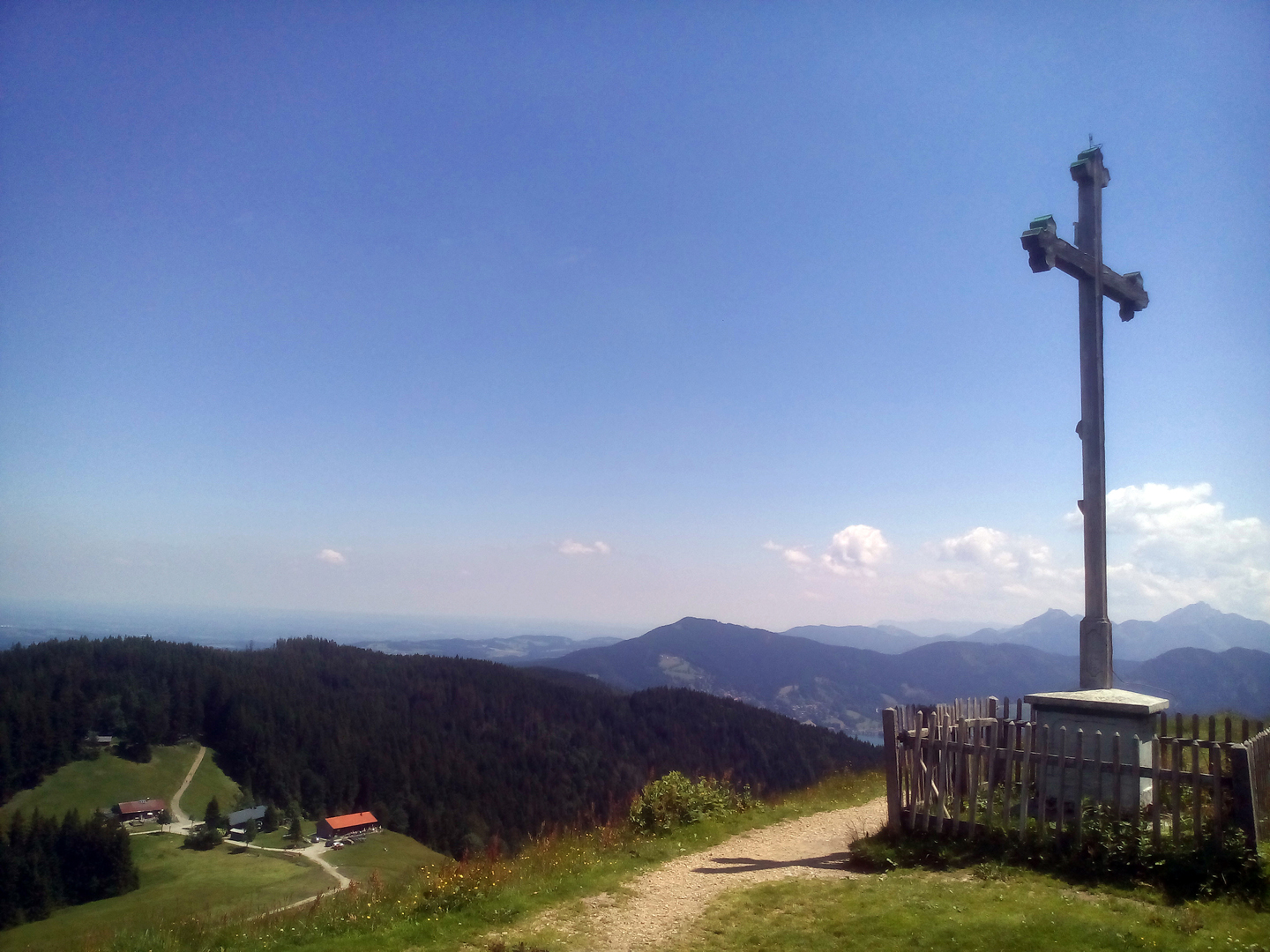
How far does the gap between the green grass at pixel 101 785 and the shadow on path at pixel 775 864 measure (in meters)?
115

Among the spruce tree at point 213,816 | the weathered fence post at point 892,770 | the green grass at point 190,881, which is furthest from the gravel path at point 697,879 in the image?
the spruce tree at point 213,816

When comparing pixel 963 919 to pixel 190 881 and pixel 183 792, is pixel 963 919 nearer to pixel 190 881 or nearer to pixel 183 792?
pixel 190 881

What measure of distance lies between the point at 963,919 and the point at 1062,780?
225cm

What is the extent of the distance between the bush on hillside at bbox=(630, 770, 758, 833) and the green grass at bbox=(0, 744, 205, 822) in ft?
368

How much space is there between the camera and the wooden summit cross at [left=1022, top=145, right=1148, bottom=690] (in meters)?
10.4

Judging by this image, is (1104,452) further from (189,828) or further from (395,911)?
(189,828)

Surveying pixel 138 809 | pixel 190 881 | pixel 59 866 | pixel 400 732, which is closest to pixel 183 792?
pixel 138 809

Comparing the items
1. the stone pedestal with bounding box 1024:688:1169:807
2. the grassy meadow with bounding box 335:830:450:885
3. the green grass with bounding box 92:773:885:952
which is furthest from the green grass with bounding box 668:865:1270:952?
the grassy meadow with bounding box 335:830:450:885

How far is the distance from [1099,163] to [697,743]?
344ft

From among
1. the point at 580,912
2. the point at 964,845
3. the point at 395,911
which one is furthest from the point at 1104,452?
the point at 395,911

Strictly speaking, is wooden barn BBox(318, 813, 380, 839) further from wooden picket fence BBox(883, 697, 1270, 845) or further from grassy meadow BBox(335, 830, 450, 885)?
wooden picket fence BBox(883, 697, 1270, 845)

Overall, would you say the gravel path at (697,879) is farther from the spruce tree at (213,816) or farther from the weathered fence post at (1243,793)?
the spruce tree at (213,816)

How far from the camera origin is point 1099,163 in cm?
Result: 1120

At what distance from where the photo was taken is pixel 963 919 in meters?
6.49
